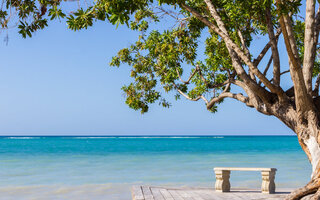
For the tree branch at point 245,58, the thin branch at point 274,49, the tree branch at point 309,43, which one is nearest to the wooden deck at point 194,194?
the thin branch at point 274,49

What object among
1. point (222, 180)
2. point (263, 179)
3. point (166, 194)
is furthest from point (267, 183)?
point (166, 194)

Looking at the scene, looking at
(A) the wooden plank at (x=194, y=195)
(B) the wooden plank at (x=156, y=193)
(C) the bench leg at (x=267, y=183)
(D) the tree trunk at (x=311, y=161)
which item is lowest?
(A) the wooden plank at (x=194, y=195)

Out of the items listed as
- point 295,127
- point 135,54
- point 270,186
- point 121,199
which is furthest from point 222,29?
point 121,199

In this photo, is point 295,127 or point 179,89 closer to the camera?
point 295,127

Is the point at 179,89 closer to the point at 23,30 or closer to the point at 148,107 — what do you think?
the point at 148,107

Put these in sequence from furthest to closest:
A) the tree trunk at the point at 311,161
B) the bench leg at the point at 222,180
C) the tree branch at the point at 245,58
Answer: the bench leg at the point at 222,180
the tree branch at the point at 245,58
the tree trunk at the point at 311,161

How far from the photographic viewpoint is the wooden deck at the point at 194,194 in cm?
1035

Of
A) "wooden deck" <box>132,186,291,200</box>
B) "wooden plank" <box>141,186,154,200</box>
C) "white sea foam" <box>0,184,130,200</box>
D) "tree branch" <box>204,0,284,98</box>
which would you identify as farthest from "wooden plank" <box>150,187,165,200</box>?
"tree branch" <box>204,0,284,98</box>

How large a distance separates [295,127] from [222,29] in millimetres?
2354

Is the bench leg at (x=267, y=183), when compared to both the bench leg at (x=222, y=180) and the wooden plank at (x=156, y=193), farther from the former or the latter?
the wooden plank at (x=156, y=193)

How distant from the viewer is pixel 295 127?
792 centimetres

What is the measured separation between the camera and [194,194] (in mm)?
11078

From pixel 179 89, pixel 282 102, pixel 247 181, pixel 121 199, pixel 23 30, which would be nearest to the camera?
pixel 23 30

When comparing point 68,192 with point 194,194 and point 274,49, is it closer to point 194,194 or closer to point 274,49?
point 194,194
